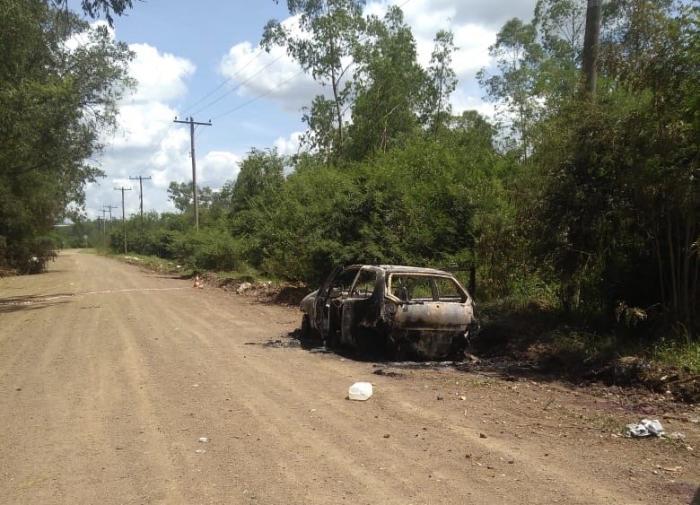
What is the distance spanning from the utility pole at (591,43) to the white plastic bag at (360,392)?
7.04 m

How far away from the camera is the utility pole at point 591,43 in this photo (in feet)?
35.3

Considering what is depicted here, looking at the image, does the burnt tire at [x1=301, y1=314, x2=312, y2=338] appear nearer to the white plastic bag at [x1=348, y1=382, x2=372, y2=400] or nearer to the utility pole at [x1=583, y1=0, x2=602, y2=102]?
the white plastic bag at [x1=348, y1=382, x2=372, y2=400]

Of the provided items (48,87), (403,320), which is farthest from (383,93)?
(403,320)

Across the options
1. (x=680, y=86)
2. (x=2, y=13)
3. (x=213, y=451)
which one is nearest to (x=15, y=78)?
(x=2, y=13)

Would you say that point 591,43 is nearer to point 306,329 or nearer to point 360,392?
point 306,329

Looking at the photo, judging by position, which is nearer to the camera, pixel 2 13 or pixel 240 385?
pixel 240 385

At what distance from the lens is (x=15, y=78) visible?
15.6 metres

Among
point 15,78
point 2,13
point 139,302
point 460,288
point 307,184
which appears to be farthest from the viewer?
point 307,184

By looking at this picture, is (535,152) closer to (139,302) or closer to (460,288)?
(460,288)

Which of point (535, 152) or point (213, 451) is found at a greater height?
point (535, 152)

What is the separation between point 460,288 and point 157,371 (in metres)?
4.79

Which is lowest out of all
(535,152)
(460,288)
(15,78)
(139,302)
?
(139,302)

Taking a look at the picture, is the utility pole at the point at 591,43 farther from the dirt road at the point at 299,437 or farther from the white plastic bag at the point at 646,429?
the white plastic bag at the point at 646,429

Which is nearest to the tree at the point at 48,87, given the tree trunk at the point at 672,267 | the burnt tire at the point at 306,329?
the burnt tire at the point at 306,329
